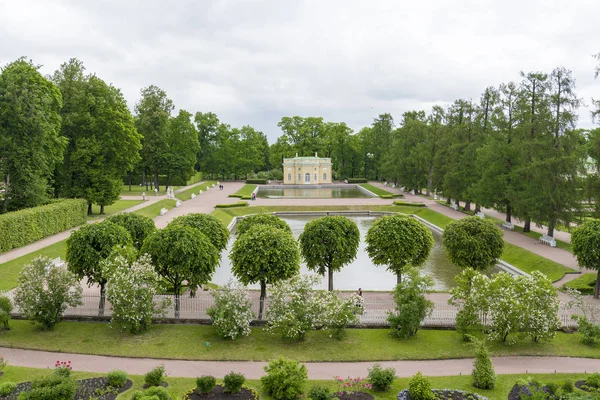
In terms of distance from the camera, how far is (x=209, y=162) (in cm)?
8831

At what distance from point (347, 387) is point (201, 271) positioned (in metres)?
7.81

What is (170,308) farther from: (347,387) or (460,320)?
Answer: (460,320)

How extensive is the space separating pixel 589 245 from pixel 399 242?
8208 millimetres

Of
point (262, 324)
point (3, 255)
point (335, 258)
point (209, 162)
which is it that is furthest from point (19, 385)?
point (209, 162)

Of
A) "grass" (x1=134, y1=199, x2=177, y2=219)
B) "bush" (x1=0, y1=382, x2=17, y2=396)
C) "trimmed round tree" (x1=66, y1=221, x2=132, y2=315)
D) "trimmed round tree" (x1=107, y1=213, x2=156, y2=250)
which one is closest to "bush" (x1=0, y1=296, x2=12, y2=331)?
"trimmed round tree" (x1=66, y1=221, x2=132, y2=315)

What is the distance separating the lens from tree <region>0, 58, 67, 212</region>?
30.9 meters

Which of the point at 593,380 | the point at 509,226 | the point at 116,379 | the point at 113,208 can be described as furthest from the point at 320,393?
the point at 113,208

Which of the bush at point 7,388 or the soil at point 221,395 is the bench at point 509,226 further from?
the bush at point 7,388

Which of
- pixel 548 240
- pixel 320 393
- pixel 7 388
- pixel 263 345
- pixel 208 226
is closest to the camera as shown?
pixel 320 393

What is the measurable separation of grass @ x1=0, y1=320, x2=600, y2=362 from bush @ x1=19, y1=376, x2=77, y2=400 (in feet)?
11.4

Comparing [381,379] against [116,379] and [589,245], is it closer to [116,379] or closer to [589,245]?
[116,379]

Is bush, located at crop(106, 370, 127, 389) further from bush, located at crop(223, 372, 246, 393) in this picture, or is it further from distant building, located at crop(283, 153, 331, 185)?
distant building, located at crop(283, 153, 331, 185)

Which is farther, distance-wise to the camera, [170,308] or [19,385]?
[170,308]

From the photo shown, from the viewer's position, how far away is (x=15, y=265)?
80.4 feet
